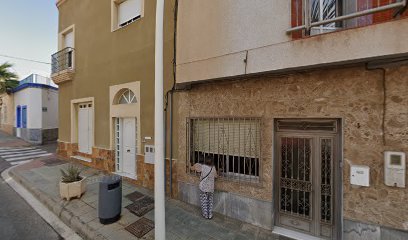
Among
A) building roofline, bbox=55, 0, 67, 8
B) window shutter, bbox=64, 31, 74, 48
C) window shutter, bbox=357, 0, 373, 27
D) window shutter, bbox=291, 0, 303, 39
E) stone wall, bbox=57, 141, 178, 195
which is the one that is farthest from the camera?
building roofline, bbox=55, 0, 67, 8

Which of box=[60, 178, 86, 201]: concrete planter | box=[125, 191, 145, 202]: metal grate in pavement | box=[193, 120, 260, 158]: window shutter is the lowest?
box=[125, 191, 145, 202]: metal grate in pavement

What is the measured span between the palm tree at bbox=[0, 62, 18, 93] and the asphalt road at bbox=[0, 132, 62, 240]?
17158mm

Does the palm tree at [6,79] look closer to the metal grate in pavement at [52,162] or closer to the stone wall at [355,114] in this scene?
the metal grate in pavement at [52,162]

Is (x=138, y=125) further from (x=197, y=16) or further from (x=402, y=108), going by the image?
(x=402, y=108)

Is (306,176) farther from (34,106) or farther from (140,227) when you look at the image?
(34,106)

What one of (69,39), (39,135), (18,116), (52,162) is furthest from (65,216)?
(18,116)

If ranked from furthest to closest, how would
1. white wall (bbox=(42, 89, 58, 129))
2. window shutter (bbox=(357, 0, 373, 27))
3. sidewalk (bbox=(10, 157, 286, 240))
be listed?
white wall (bbox=(42, 89, 58, 129)), sidewalk (bbox=(10, 157, 286, 240)), window shutter (bbox=(357, 0, 373, 27))

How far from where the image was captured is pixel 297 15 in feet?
11.5

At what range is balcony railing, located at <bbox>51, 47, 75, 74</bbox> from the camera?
9.07m

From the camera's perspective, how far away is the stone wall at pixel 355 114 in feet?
10.00

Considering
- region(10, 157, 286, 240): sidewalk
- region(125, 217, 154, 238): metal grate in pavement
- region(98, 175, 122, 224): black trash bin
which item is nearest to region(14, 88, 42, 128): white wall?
region(10, 157, 286, 240): sidewalk

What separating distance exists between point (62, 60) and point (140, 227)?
359 inches

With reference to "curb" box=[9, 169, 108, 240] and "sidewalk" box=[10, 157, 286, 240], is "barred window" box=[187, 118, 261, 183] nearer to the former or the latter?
"sidewalk" box=[10, 157, 286, 240]

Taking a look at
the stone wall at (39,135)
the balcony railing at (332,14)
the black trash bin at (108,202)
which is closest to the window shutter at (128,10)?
the balcony railing at (332,14)
